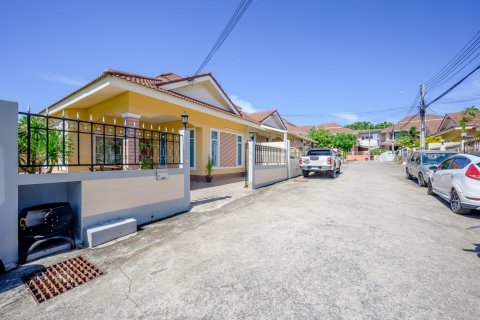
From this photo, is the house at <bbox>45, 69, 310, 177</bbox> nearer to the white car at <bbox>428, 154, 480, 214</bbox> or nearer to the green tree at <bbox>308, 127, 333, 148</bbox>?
the white car at <bbox>428, 154, 480, 214</bbox>

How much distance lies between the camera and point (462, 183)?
17.9 ft

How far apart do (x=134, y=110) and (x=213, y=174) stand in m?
5.33

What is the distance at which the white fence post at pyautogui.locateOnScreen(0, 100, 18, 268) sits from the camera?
3.06 meters

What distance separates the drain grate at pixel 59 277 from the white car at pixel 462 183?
784 cm

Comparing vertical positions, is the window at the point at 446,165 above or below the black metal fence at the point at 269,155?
below

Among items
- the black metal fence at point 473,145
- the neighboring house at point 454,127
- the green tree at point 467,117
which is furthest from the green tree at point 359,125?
the black metal fence at point 473,145

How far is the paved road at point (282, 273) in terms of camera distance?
2.19 metres

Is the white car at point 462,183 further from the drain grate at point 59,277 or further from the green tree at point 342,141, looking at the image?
the green tree at point 342,141

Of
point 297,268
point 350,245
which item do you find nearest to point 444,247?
point 350,245

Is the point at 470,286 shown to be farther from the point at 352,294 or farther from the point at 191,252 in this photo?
the point at 191,252

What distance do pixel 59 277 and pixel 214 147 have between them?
9485 mm

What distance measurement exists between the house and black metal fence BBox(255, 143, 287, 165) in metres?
1.06

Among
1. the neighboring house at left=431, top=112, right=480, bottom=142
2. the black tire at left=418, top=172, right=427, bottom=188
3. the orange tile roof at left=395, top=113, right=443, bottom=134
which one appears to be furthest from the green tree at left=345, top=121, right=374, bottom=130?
the black tire at left=418, top=172, right=427, bottom=188

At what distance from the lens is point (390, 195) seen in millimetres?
8047
